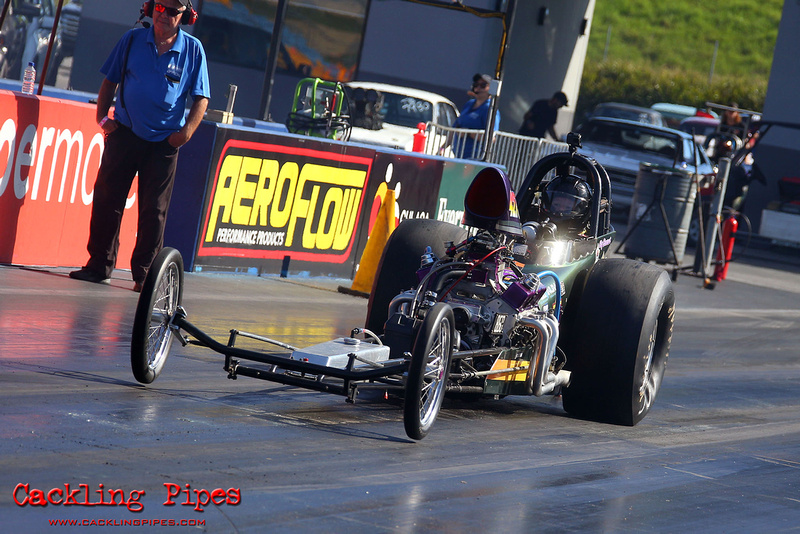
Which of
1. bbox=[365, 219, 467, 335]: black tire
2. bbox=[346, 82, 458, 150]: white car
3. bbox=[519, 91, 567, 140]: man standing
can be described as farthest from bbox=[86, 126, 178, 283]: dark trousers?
bbox=[519, 91, 567, 140]: man standing

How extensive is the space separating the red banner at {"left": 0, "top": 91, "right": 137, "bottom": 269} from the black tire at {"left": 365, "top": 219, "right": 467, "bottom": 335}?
3.38 metres

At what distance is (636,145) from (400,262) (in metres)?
18.0

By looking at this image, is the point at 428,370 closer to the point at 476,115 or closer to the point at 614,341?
the point at 614,341

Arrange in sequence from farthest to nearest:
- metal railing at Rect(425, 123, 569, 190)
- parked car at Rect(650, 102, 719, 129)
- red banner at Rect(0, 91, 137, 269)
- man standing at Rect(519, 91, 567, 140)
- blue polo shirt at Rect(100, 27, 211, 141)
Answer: parked car at Rect(650, 102, 719, 129), man standing at Rect(519, 91, 567, 140), metal railing at Rect(425, 123, 569, 190), red banner at Rect(0, 91, 137, 269), blue polo shirt at Rect(100, 27, 211, 141)

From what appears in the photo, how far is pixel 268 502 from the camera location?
480cm

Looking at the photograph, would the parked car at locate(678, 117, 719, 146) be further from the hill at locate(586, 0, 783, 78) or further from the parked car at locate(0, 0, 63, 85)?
the hill at locate(586, 0, 783, 78)

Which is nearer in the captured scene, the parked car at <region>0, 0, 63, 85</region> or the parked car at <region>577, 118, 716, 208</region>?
the parked car at <region>577, 118, 716, 208</region>

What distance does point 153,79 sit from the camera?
30.2 ft

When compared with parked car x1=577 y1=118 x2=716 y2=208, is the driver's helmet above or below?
below

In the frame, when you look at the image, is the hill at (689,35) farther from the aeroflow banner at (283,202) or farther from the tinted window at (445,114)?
the aeroflow banner at (283,202)

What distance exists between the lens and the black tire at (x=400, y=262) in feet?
25.4

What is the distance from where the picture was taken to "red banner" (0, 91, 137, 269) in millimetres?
9562

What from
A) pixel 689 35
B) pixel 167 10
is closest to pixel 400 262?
pixel 167 10

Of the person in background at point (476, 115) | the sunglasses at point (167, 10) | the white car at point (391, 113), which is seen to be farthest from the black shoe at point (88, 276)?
the white car at point (391, 113)
